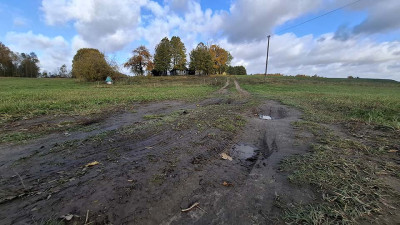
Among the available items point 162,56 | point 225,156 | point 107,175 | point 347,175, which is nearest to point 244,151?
point 225,156

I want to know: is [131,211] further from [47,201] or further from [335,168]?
[335,168]

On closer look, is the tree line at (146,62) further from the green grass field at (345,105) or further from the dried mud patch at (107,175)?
the dried mud patch at (107,175)

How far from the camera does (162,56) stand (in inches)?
2151

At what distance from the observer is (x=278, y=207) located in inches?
89.6

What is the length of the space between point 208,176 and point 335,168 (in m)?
2.10

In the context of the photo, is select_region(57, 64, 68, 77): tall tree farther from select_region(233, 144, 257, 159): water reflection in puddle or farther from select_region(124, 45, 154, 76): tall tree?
select_region(233, 144, 257, 159): water reflection in puddle

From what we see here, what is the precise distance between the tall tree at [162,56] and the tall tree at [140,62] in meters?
2.23

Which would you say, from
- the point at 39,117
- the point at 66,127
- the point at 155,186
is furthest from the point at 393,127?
the point at 39,117

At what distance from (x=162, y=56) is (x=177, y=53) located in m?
4.72

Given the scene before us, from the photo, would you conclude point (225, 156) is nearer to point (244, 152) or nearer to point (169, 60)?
point (244, 152)

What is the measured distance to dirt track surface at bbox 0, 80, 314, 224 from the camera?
2.16 meters

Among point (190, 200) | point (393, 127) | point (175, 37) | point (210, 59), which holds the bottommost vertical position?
point (190, 200)

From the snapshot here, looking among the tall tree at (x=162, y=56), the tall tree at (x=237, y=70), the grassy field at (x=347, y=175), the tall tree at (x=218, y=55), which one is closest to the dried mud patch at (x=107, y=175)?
the grassy field at (x=347, y=175)

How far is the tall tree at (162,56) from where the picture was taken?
54.3 m
